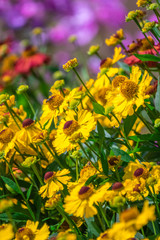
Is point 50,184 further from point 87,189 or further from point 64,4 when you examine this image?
point 64,4

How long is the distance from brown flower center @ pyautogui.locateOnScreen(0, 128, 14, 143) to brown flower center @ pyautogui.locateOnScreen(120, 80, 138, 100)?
242 mm

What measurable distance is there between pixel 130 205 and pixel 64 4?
2710mm

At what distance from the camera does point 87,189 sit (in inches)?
27.3

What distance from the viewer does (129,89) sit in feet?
2.60

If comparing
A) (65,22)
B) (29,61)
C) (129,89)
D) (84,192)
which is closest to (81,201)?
(84,192)

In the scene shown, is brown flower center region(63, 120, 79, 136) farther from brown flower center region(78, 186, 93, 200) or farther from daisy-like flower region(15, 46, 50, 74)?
daisy-like flower region(15, 46, 50, 74)

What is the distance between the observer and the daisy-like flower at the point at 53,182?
2.54 ft

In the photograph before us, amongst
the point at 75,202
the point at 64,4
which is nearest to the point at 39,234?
the point at 75,202

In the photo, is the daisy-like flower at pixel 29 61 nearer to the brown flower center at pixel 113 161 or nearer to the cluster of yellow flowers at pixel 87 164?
the cluster of yellow flowers at pixel 87 164

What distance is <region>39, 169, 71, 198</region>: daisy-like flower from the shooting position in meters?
0.77

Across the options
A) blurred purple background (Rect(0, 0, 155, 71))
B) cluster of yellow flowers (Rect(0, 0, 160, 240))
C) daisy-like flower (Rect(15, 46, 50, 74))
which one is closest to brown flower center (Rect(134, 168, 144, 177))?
cluster of yellow flowers (Rect(0, 0, 160, 240))

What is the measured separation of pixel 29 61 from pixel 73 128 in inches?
53.2

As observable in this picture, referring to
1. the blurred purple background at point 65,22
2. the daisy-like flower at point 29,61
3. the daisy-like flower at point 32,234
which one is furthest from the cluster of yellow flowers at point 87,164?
the blurred purple background at point 65,22

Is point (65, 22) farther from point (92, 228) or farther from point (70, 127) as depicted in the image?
point (92, 228)
